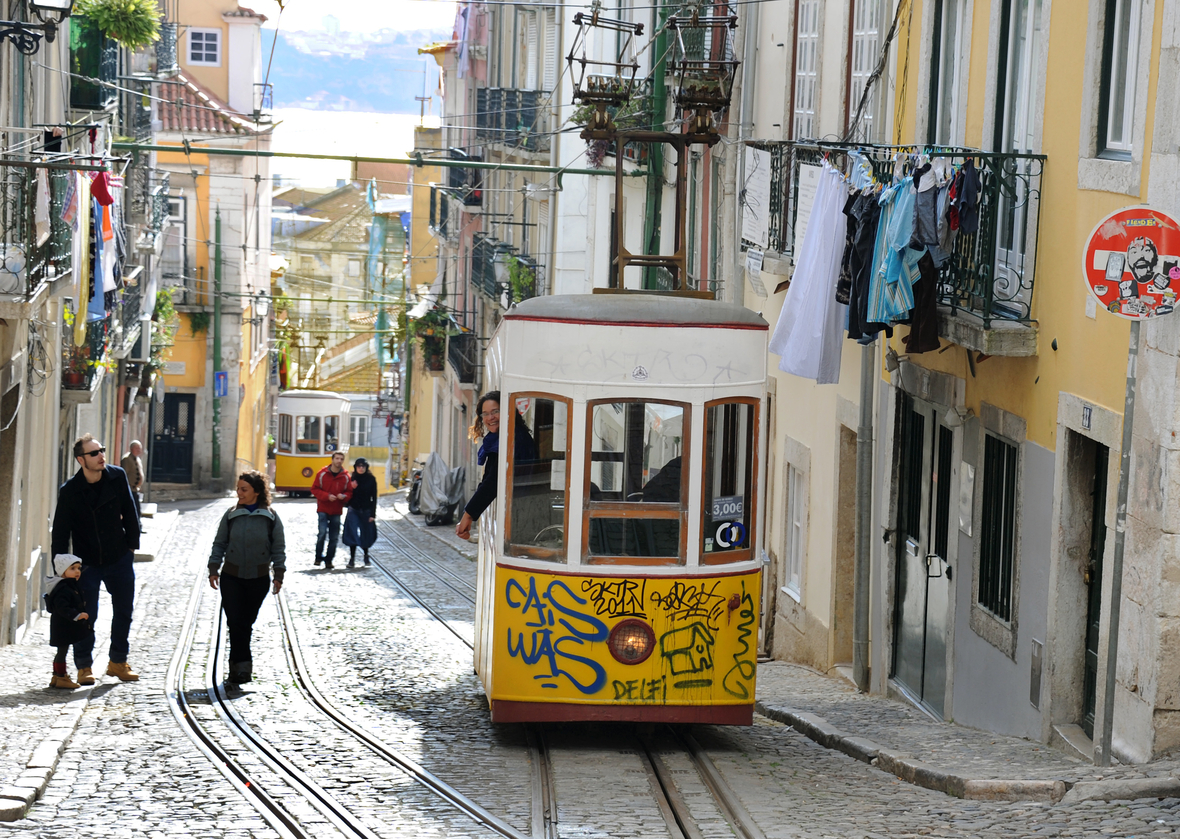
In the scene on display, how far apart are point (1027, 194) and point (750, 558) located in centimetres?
254

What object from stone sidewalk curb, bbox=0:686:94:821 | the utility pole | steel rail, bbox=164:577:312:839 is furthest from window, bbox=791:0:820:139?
the utility pole

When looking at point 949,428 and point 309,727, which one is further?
point 949,428

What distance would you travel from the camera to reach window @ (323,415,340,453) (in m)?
43.7

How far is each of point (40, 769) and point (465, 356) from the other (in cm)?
2920

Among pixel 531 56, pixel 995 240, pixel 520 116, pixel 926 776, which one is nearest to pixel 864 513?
pixel 995 240

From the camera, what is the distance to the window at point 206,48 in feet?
146

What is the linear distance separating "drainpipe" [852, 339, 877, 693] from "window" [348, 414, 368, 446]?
58.5 metres

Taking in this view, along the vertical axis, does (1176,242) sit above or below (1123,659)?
above

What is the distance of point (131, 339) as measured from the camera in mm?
29703

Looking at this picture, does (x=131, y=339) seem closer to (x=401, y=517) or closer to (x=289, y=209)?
(x=401, y=517)

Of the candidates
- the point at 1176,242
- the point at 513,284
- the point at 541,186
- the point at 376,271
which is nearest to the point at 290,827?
the point at 1176,242

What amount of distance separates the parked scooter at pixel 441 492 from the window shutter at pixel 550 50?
7.74 metres

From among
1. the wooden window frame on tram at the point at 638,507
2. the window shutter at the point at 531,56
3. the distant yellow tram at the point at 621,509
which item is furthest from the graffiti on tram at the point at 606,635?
the window shutter at the point at 531,56

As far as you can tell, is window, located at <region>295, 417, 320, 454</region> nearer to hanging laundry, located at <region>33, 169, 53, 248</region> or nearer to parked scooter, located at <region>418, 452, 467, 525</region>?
parked scooter, located at <region>418, 452, 467, 525</region>
